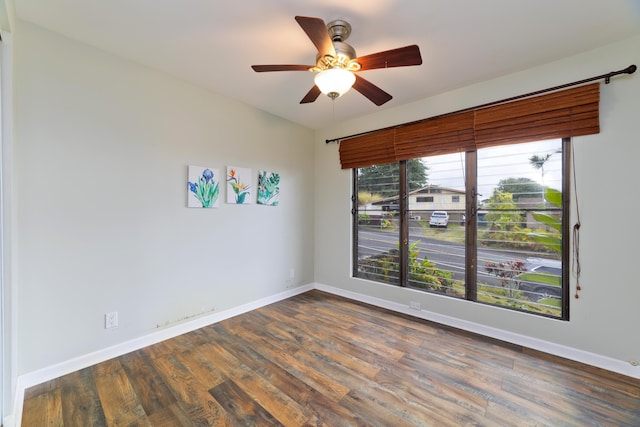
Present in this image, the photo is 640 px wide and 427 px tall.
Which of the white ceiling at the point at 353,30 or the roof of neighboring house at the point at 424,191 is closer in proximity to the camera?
the white ceiling at the point at 353,30

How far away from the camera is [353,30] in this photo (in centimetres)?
186

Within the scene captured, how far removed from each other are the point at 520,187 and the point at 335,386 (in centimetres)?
248

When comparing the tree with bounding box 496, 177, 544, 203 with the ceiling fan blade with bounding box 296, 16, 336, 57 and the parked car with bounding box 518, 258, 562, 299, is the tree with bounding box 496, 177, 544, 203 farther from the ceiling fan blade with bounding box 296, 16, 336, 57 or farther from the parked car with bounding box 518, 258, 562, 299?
the ceiling fan blade with bounding box 296, 16, 336, 57

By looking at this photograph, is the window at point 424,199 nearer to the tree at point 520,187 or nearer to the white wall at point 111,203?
the tree at point 520,187

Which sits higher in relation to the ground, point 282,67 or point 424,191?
point 282,67

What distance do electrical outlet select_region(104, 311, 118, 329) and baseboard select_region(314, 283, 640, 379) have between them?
2.78 metres

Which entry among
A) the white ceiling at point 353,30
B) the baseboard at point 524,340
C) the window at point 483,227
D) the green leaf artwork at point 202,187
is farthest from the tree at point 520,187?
the green leaf artwork at point 202,187

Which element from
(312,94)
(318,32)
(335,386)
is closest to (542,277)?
(335,386)

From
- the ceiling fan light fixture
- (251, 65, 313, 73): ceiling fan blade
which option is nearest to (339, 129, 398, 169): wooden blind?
the ceiling fan light fixture

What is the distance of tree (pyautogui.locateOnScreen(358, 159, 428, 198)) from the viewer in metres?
3.15

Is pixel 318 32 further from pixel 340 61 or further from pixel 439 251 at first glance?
pixel 439 251

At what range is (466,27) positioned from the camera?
1845 millimetres

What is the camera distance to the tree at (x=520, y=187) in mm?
2401

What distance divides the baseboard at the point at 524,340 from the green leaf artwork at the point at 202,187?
2.41m
